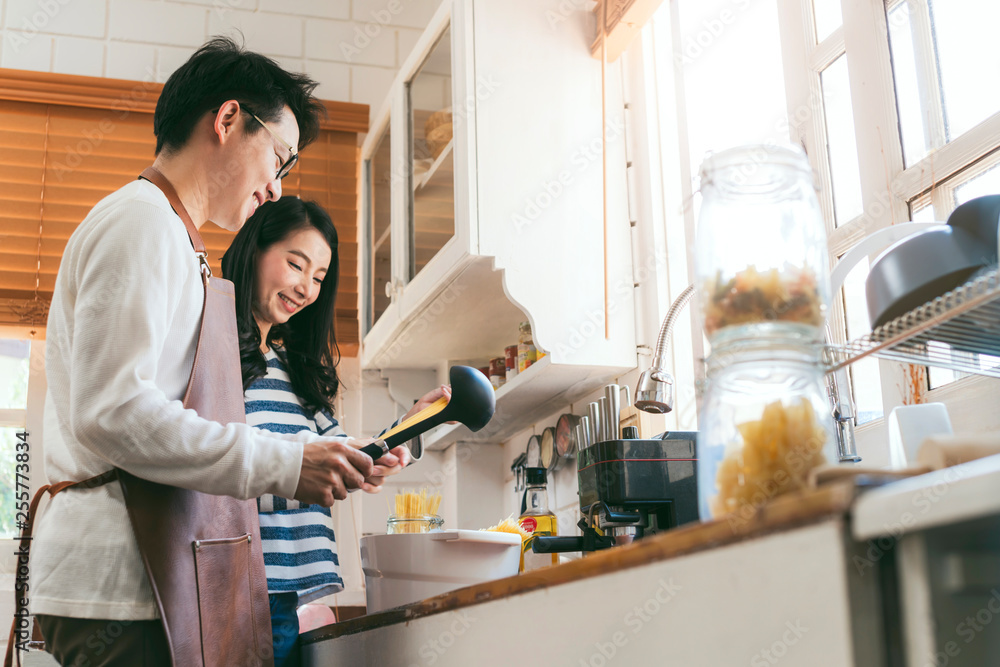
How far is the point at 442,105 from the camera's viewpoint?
7.29ft

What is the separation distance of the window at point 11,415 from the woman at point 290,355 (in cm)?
125

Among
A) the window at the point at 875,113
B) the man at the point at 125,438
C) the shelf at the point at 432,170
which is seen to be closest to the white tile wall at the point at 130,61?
the shelf at the point at 432,170

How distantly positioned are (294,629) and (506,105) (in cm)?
118

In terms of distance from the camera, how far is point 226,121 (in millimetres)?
1347

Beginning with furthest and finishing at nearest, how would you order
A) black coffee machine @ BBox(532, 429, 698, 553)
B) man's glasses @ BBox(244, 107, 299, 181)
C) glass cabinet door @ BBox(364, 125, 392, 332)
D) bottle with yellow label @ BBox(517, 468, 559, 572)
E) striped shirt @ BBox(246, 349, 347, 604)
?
glass cabinet door @ BBox(364, 125, 392, 332)
bottle with yellow label @ BBox(517, 468, 559, 572)
striped shirt @ BBox(246, 349, 347, 604)
man's glasses @ BBox(244, 107, 299, 181)
black coffee machine @ BBox(532, 429, 698, 553)

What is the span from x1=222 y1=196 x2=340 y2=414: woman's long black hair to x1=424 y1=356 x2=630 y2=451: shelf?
423mm

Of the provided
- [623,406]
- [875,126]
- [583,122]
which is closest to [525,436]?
[623,406]

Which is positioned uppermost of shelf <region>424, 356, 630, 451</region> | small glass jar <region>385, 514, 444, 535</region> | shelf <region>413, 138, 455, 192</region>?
shelf <region>413, 138, 455, 192</region>

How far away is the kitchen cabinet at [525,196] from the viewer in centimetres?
197

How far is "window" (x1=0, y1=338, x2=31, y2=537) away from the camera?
2746mm

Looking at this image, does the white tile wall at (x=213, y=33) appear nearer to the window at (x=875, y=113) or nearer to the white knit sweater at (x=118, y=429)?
the window at (x=875, y=113)

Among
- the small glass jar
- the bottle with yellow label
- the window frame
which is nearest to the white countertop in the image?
the small glass jar
